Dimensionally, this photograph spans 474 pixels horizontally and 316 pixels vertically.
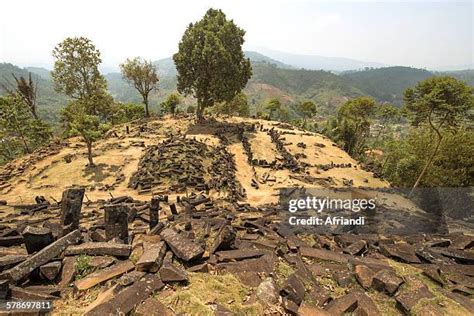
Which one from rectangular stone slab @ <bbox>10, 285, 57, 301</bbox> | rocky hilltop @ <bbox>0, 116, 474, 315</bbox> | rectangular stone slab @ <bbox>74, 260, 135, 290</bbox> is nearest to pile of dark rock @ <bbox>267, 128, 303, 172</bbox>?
rocky hilltop @ <bbox>0, 116, 474, 315</bbox>

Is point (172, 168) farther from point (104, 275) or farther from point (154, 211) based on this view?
point (104, 275)

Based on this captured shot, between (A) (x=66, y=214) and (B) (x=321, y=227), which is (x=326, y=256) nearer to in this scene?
(B) (x=321, y=227)

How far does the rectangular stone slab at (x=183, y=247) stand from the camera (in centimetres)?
575

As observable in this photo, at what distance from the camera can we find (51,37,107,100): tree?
3111 cm

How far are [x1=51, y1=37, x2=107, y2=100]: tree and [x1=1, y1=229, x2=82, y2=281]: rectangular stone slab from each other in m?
31.0

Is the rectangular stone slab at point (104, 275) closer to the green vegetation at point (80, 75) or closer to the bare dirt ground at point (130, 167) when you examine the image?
the bare dirt ground at point (130, 167)

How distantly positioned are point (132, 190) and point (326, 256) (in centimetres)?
1440

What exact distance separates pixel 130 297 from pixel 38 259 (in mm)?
2257

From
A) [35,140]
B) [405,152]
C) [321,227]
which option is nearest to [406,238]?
[321,227]

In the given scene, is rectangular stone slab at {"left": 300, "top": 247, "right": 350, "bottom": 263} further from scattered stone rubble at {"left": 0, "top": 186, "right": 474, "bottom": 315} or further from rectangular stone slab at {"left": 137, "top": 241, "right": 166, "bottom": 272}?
rectangular stone slab at {"left": 137, "top": 241, "right": 166, "bottom": 272}

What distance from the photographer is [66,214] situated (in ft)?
23.6

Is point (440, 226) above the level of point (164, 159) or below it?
below

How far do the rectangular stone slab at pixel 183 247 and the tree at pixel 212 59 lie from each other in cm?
2816

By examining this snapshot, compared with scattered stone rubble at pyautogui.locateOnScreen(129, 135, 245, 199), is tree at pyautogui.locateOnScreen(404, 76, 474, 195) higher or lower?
higher
